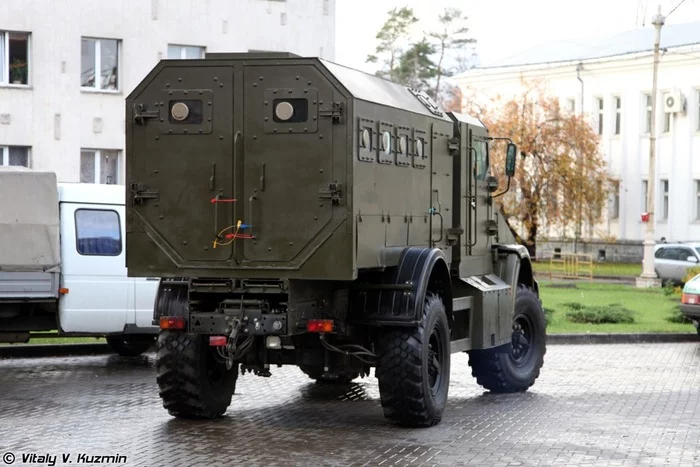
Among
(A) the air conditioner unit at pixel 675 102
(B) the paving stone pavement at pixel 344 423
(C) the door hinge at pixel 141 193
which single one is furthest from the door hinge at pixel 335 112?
(A) the air conditioner unit at pixel 675 102

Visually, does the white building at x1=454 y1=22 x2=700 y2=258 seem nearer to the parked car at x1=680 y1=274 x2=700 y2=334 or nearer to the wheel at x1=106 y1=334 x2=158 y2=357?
the parked car at x1=680 y1=274 x2=700 y2=334

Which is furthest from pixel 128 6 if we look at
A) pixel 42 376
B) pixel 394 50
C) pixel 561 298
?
pixel 394 50

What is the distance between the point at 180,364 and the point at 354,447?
2.05 m

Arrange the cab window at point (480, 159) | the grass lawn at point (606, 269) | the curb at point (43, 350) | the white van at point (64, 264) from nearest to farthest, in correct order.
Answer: the cab window at point (480, 159), the white van at point (64, 264), the curb at point (43, 350), the grass lawn at point (606, 269)

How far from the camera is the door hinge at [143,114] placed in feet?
40.5

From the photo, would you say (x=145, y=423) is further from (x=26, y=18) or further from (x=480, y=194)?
(x=26, y=18)

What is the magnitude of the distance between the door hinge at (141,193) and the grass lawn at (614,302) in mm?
12302

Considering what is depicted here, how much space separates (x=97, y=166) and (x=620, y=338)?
19.5m

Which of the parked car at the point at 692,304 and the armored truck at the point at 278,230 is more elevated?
the armored truck at the point at 278,230

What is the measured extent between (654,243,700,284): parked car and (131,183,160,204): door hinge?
115 feet

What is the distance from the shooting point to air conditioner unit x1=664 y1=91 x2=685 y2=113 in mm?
60344

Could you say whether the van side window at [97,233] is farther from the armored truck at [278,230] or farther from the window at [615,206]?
the window at [615,206]

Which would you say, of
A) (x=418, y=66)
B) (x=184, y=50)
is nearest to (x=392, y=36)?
(x=418, y=66)

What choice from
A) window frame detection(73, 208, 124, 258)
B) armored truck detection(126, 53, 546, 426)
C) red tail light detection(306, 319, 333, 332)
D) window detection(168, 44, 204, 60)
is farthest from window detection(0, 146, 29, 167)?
red tail light detection(306, 319, 333, 332)
